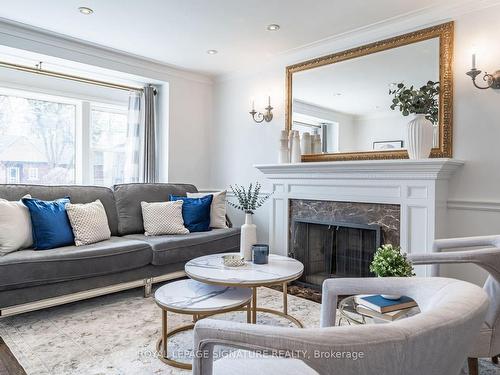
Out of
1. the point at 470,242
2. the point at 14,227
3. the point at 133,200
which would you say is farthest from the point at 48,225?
the point at 470,242

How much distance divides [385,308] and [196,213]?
2576mm

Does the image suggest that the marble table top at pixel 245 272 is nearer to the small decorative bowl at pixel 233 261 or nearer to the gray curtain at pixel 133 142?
the small decorative bowl at pixel 233 261

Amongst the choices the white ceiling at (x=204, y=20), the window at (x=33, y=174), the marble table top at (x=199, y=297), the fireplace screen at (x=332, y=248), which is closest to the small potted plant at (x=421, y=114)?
the white ceiling at (x=204, y=20)

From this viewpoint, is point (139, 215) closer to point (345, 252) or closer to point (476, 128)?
point (345, 252)

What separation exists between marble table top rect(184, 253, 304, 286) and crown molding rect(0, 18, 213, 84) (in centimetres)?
256

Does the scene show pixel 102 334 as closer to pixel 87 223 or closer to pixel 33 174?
pixel 87 223

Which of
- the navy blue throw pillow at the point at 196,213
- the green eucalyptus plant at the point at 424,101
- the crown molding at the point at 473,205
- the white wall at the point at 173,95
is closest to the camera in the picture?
the crown molding at the point at 473,205

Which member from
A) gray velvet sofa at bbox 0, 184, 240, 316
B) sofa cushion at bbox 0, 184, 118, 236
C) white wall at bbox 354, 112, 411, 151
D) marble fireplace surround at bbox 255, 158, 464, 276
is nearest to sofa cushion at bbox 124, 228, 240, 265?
gray velvet sofa at bbox 0, 184, 240, 316

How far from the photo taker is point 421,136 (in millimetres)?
2676

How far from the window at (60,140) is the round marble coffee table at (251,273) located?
232 cm

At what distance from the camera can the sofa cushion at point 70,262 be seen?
2.40 meters

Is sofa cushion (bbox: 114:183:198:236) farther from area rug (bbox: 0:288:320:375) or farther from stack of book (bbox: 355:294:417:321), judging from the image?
stack of book (bbox: 355:294:417:321)

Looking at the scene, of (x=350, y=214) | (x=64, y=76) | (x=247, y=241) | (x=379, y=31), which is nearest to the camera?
(x=247, y=241)

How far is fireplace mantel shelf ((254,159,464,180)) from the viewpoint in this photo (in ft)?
8.52
